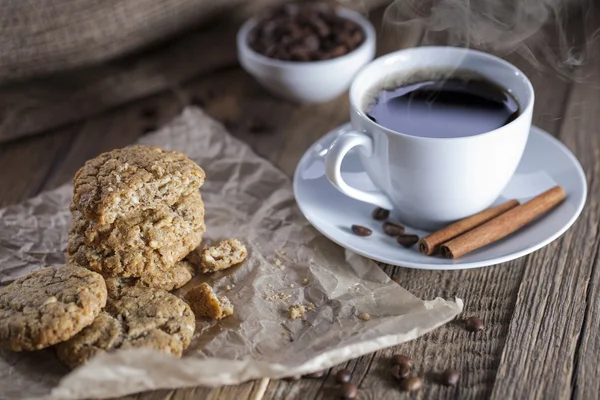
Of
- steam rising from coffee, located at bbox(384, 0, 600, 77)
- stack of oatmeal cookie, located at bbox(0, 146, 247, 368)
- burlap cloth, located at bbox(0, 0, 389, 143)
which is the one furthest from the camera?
burlap cloth, located at bbox(0, 0, 389, 143)

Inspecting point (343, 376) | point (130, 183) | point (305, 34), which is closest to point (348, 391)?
point (343, 376)

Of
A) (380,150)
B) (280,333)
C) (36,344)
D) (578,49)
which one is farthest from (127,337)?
(578,49)

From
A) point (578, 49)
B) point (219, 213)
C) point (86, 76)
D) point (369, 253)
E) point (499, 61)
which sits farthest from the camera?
point (86, 76)

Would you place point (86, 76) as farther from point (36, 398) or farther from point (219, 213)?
point (36, 398)

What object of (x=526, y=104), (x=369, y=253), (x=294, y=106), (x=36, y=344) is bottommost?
(x=294, y=106)

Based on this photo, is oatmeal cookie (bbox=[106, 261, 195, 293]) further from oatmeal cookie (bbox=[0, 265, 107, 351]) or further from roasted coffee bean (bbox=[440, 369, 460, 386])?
roasted coffee bean (bbox=[440, 369, 460, 386])

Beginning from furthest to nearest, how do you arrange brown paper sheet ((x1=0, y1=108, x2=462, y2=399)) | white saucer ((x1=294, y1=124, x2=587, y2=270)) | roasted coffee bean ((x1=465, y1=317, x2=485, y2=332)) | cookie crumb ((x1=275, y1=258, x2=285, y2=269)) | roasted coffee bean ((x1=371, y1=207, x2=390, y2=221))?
1. roasted coffee bean ((x1=371, y1=207, x2=390, y2=221))
2. cookie crumb ((x1=275, y1=258, x2=285, y2=269))
3. white saucer ((x1=294, y1=124, x2=587, y2=270))
4. roasted coffee bean ((x1=465, y1=317, x2=485, y2=332))
5. brown paper sheet ((x1=0, y1=108, x2=462, y2=399))

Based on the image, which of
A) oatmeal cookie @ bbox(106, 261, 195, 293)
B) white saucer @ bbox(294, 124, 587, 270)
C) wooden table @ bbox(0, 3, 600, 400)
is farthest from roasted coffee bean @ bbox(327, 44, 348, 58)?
oatmeal cookie @ bbox(106, 261, 195, 293)

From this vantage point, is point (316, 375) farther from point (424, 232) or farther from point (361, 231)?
point (424, 232)
